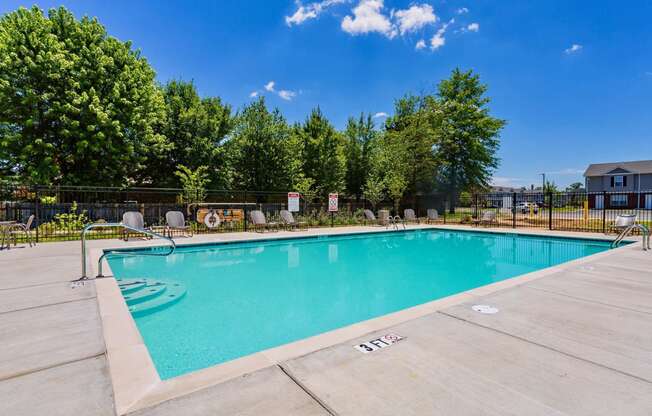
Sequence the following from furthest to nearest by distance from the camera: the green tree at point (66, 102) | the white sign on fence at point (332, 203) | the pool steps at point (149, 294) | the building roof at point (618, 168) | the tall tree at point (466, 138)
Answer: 1. the building roof at point (618, 168)
2. the tall tree at point (466, 138)
3. the white sign on fence at point (332, 203)
4. the green tree at point (66, 102)
5. the pool steps at point (149, 294)

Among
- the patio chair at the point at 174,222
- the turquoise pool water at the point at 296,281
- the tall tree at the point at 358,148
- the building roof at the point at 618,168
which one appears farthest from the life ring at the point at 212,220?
the building roof at the point at 618,168

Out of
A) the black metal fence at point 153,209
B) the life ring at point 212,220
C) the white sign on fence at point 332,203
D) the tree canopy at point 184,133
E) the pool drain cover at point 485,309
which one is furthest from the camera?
the white sign on fence at point 332,203

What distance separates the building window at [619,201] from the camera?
39.8 m

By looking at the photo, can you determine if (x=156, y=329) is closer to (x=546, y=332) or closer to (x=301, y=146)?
(x=546, y=332)

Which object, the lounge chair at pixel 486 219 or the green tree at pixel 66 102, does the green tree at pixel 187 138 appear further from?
the lounge chair at pixel 486 219

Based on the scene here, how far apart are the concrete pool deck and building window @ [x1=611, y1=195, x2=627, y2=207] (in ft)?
161

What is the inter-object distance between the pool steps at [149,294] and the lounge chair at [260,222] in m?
6.62

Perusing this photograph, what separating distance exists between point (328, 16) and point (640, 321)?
54.9 ft

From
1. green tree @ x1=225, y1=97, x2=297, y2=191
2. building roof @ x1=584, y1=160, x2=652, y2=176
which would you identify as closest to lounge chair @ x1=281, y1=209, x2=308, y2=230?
green tree @ x1=225, y1=97, x2=297, y2=191

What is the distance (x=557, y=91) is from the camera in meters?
24.1

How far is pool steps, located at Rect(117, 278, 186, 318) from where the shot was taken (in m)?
4.72

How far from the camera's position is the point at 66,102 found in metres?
14.2

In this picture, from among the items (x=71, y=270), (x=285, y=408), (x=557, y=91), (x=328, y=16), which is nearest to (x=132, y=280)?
(x=71, y=270)

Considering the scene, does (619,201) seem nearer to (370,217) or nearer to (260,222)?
(370,217)
